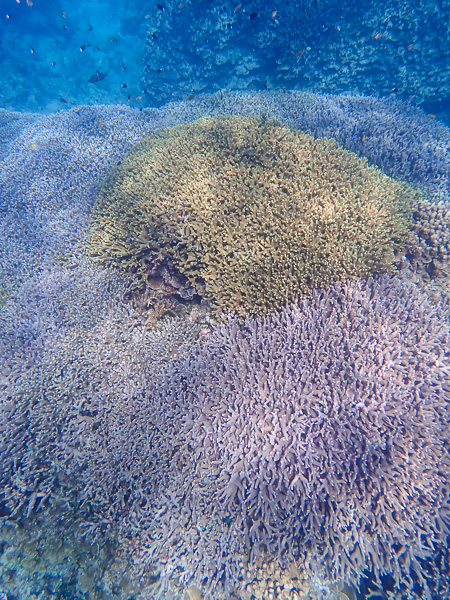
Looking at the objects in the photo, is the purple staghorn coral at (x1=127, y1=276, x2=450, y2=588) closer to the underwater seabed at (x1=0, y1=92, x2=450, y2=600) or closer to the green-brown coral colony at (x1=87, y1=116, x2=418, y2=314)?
the underwater seabed at (x1=0, y1=92, x2=450, y2=600)

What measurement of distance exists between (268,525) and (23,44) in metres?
36.4

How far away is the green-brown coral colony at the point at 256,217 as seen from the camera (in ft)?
10.4

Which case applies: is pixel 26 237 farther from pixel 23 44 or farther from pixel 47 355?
pixel 23 44

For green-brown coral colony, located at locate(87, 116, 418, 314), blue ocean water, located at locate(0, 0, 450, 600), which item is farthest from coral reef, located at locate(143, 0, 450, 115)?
blue ocean water, located at locate(0, 0, 450, 600)

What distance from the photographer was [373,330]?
2.90m

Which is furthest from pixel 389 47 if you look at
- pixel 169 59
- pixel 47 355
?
pixel 47 355

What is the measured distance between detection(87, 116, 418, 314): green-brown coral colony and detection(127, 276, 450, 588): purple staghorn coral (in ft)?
2.00

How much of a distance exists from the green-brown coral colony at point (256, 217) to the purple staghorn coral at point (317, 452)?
0.61 m

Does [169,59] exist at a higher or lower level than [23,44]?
lower

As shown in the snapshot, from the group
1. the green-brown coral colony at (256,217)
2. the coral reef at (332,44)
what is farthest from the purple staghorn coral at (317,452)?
the coral reef at (332,44)

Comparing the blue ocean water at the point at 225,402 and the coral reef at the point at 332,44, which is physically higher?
the coral reef at the point at 332,44

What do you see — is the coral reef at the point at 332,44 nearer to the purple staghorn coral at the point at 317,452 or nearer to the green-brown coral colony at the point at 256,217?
the green-brown coral colony at the point at 256,217

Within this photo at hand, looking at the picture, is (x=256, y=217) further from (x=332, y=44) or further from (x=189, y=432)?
(x=332, y=44)

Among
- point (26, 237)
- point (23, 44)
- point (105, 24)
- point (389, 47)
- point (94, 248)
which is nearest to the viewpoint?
point (94, 248)
